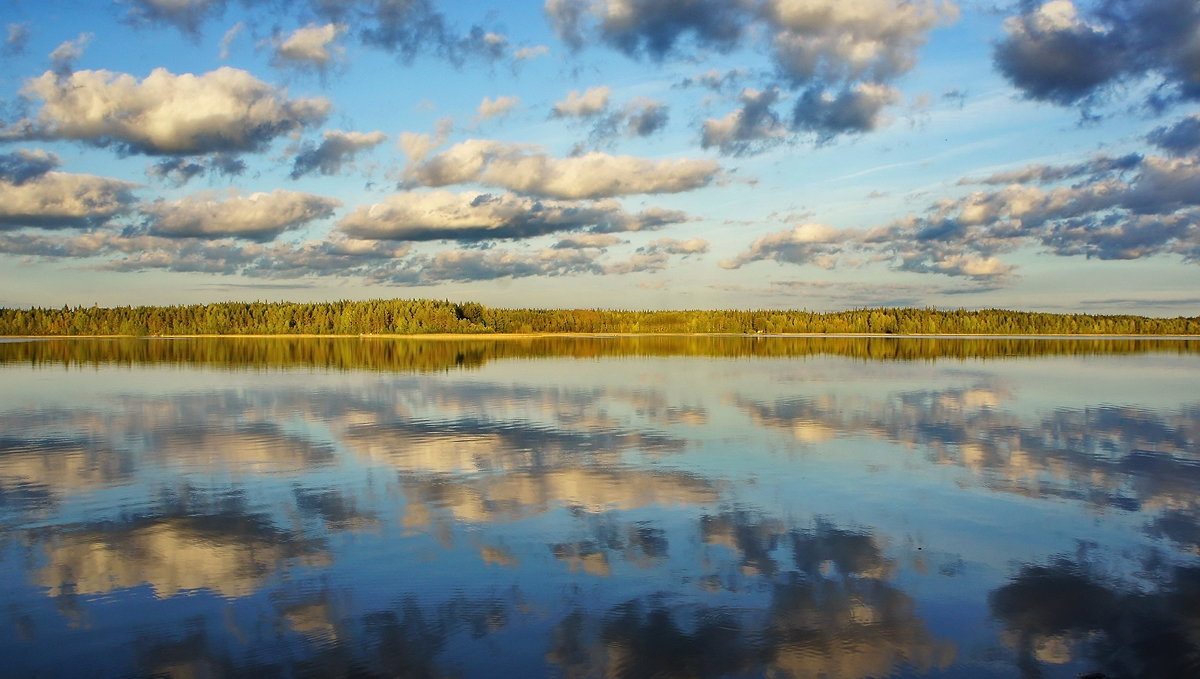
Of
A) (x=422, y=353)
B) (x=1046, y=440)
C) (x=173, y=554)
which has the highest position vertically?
(x=173, y=554)

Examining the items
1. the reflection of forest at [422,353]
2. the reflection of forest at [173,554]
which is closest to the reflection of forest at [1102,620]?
the reflection of forest at [173,554]

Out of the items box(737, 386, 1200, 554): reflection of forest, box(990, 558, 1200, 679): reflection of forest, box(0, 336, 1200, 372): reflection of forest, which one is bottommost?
box(0, 336, 1200, 372): reflection of forest

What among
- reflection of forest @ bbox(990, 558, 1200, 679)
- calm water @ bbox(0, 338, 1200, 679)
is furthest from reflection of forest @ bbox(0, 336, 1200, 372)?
reflection of forest @ bbox(990, 558, 1200, 679)

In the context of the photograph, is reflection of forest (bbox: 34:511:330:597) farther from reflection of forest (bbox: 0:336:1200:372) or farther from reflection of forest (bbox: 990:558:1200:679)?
reflection of forest (bbox: 0:336:1200:372)

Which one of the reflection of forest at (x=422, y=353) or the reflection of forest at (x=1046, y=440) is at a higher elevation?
the reflection of forest at (x=1046, y=440)

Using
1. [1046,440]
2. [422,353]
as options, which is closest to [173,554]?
[1046,440]

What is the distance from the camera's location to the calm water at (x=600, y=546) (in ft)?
37.3

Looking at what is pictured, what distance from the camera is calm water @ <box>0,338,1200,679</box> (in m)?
11.4

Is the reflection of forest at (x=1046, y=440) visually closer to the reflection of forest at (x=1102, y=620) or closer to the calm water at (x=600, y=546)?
the calm water at (x=600, y=546)

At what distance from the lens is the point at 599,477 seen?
891 inches

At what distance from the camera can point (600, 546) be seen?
630 inches

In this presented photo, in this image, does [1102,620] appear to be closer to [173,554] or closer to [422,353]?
[173,554]

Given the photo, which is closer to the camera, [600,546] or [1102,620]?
[1102,620]

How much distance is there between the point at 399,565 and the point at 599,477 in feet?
28.0
